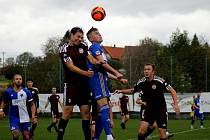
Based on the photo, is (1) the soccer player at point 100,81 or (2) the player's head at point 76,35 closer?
(1) the soccer player at point 100,81

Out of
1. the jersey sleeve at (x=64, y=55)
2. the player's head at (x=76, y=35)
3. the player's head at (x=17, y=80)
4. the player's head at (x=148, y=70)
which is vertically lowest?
the player's head at (x=17, y=80)

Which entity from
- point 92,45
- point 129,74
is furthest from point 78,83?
point 129,74

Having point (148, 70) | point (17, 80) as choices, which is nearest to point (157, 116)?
point (148, 70)

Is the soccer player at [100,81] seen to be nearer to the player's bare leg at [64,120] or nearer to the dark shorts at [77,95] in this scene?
the dark shorts at [77,95]

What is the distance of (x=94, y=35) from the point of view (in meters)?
9.73

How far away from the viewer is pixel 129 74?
53.3 meters

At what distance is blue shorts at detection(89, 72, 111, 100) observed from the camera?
31.0 feet

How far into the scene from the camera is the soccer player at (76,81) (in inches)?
374

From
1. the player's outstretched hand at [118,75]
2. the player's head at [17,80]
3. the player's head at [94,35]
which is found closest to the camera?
the player's outstretched hand at [118,75]

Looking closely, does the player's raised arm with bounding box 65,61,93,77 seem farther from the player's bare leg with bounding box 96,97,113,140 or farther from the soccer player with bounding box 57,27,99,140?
the player's bare leg with bounding box 96,97,113,140

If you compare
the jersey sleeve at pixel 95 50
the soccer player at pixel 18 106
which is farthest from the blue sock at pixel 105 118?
the soccer player at pixel 18 106

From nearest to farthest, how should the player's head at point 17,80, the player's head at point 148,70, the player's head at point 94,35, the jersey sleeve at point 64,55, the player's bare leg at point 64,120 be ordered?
the jersey sleeve at point 64,55
the player's bare leg at point 64,120
the player's head at point 94,35
the player's head at point 148,70
the player's head at point 17,80

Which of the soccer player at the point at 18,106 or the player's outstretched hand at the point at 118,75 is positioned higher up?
the player's outstretched hand at the point at 118,75

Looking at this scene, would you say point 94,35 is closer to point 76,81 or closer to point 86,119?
point 76,81
